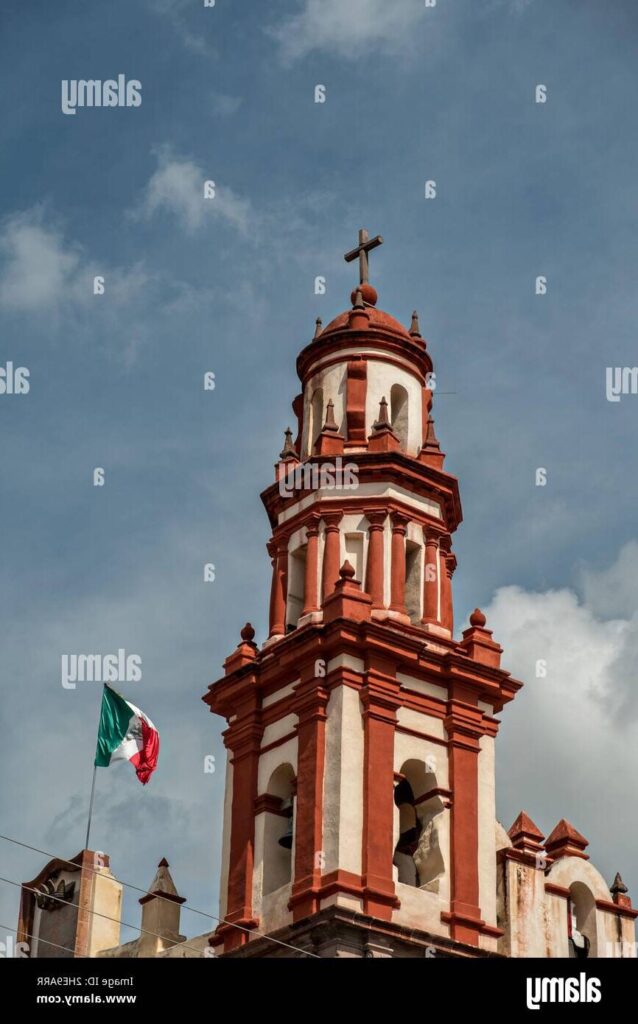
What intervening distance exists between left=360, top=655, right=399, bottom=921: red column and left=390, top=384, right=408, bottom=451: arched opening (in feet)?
20.1

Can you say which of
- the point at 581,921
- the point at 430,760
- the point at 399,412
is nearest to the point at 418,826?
the point at 430,760

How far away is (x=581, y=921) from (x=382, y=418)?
1006 centimetres

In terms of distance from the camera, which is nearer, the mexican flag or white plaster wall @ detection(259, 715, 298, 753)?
white plaster wall @ detection(259, 715, 298, 753)

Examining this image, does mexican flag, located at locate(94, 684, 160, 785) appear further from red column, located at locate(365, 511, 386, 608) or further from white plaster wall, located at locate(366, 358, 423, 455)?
white plaster wall, located at locate(366, 358, 423, 455)

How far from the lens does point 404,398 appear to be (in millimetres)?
36812

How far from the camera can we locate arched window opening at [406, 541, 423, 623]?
113ft

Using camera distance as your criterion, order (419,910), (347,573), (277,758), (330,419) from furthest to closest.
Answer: (330,419)
(347,573)
(277,758)
(419,910)

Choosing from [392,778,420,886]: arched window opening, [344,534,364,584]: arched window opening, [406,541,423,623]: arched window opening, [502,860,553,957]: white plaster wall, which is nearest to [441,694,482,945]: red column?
[392,778,420,886]: arched window opening

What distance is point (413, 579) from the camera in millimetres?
34781

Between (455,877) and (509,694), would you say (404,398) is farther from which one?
(455,877)

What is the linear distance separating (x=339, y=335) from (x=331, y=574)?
219 inches

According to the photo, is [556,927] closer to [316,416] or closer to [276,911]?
[276,911]
